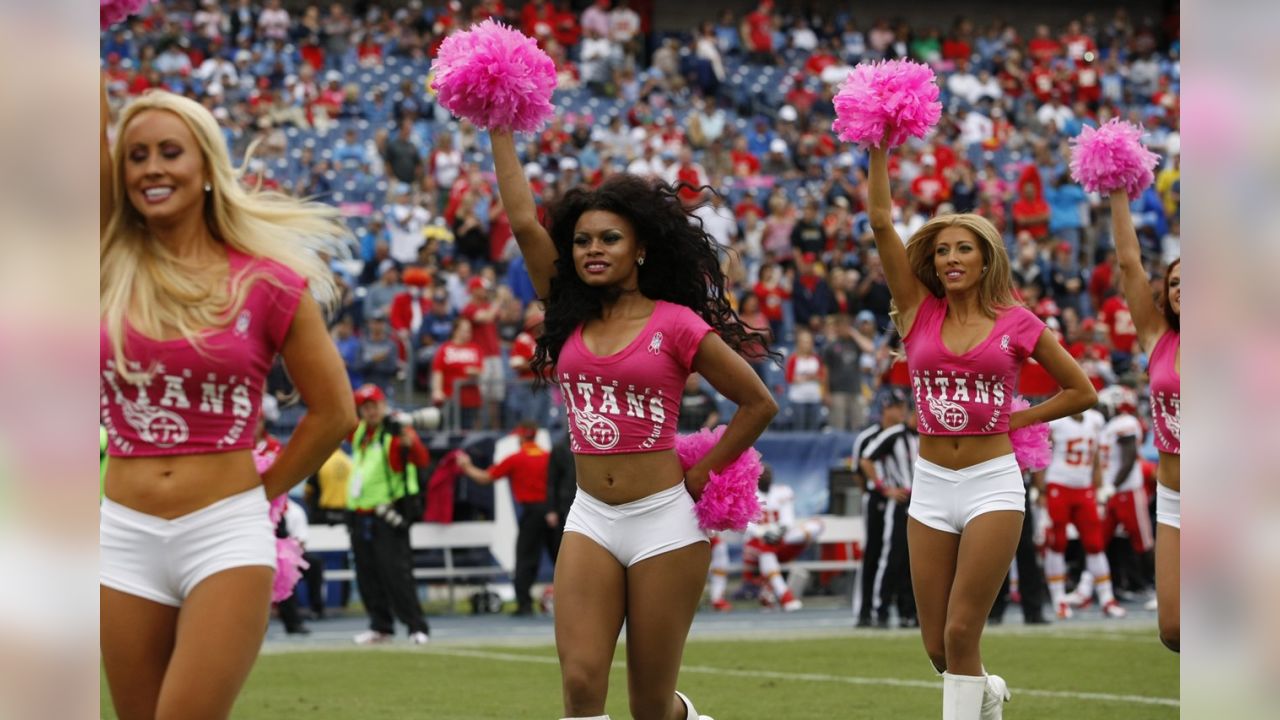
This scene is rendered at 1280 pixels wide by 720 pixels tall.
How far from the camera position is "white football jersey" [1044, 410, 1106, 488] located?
1428 cm

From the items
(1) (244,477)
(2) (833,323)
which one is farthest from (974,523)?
(2) (833,323)

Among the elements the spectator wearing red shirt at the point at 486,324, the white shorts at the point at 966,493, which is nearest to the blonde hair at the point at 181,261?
the white shorts at the point at 966,493

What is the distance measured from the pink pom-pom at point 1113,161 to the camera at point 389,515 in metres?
6.95

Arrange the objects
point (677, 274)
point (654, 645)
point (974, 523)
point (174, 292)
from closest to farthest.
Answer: point (174, 292) < point (654, 645) < point (677, 274) < point (974, 523)

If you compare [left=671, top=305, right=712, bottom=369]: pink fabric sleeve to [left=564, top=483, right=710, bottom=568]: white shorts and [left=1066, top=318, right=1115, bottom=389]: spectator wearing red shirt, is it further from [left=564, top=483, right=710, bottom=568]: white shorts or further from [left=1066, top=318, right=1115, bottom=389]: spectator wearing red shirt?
[left=1066, top=318, right=1115, bottom=389]: spectator wearing red shirt

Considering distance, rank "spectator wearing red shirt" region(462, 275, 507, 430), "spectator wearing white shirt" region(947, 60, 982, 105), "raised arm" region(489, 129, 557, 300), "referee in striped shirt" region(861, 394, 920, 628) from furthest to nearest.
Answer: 1. "spectator wearing white shirt" region(947, 60, 982, 105)
2. "spectator wearing red shirt" region(462, 275, 507, 430)
3. "referee in striped shirt" region(861, 394, 920, 628)
4. "raised arm" region(489, 129, 557, 300)

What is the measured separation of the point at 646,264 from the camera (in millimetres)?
5461

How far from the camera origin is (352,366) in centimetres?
1573

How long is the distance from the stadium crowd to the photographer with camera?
1927 mm

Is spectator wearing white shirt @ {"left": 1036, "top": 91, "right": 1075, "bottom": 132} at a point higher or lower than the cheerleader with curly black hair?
higher

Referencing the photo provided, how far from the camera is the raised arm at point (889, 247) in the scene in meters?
6.03

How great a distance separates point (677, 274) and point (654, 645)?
119cm

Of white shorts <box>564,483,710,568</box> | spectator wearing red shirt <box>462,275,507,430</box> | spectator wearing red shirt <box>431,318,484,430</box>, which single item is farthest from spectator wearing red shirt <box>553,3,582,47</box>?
white shorts <box>564,483,710,568</box>
